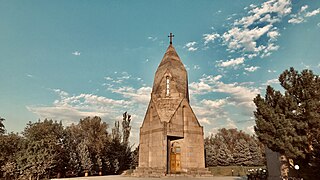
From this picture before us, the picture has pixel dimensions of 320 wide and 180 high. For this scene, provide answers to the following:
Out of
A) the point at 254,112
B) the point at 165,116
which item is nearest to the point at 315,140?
the point at 254,112

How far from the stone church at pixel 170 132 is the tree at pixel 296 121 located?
11781mm

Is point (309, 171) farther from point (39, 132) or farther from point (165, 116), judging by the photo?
point (39, 132)

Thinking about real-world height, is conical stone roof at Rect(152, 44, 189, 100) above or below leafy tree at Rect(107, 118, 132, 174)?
above

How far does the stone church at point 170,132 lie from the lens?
20672mm

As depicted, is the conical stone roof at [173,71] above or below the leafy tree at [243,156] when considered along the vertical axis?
above

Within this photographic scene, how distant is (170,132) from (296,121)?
13.1 metres

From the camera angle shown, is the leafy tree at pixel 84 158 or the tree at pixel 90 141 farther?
Answer: the leafy tree at pixel 84 158

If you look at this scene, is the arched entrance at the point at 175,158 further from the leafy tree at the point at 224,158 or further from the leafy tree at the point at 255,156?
the leafy tree at the point at 255,156

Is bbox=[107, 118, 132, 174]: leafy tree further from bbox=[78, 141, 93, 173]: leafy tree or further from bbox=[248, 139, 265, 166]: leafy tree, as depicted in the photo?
bbox=[248, 139, 265, 166]: leafy tree

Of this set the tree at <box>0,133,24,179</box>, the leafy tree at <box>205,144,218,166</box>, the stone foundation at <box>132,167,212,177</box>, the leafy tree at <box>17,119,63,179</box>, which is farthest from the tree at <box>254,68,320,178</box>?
the leafy tree at <box>205,144,218,166</box>

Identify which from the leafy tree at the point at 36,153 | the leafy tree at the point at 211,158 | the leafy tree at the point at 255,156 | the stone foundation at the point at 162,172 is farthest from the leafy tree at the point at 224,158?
the leafy tree at the point at 36,153

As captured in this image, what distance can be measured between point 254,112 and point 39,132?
731 inches

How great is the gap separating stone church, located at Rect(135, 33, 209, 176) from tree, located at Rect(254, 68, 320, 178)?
11.8 metres

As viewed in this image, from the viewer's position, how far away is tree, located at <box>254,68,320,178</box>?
8797 mm
